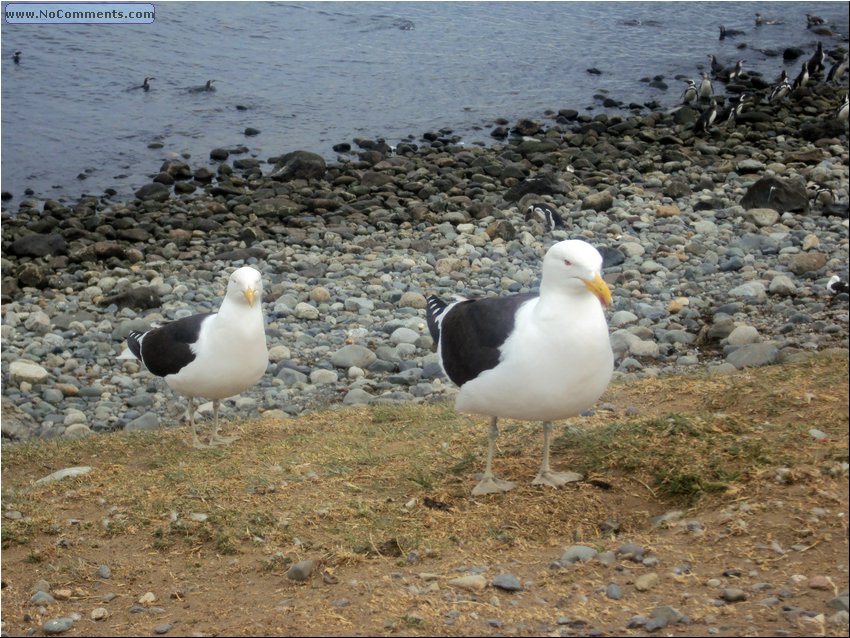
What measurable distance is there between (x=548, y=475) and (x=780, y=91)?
20.8 m

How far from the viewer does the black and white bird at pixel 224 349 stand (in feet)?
26.8

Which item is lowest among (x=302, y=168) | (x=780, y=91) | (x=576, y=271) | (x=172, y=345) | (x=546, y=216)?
(x=302, y=168)

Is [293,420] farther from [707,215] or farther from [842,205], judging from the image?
[842,205]

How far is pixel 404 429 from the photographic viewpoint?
7.88 metres

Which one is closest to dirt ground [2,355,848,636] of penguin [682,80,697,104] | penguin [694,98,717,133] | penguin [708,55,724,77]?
penguin [694,98,717,133]

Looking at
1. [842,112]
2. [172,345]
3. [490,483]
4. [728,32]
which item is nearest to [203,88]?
[842,112]

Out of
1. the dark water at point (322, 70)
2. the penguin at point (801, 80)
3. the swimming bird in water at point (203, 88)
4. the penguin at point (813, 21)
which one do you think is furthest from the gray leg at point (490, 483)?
the penguin at point (813, 21)

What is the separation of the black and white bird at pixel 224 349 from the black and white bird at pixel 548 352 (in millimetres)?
2609

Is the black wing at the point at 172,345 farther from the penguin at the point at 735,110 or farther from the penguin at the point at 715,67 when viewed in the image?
the penguin at the point at 715,67

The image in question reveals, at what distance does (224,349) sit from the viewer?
8.15m

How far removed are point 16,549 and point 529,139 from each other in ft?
58.3

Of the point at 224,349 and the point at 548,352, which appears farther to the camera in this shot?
the point at 224,349

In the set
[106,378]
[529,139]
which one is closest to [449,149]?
[529,139]

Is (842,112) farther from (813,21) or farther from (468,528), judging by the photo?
(468,528)
